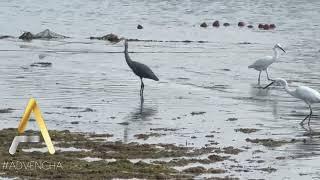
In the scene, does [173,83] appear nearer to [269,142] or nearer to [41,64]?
[41,64]

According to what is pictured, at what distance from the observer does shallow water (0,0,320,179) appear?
2069cm

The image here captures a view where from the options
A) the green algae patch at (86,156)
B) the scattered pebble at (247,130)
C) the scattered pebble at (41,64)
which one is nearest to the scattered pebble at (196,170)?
the green algae patch at (86,156)

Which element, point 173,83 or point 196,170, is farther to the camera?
point 173,83

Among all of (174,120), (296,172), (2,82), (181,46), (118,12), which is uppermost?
(296,172)

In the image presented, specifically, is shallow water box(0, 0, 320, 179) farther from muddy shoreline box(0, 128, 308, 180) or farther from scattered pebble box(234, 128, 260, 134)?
muddy shoreline box(0, 128, 308, 180)

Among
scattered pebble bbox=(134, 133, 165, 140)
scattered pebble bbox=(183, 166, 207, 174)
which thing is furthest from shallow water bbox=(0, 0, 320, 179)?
scattered pebble bbox=(183, 166, 207, 174)

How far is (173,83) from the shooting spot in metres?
29.7

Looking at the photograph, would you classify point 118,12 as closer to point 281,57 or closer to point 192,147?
point 281,57

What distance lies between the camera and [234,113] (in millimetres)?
23531

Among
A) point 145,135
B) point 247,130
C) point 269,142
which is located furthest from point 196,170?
point 247,130

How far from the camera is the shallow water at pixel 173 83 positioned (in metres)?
20.7

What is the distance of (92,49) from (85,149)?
24188 mm

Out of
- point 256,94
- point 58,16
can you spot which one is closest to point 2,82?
point 256,94

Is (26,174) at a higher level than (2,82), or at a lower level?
higher
